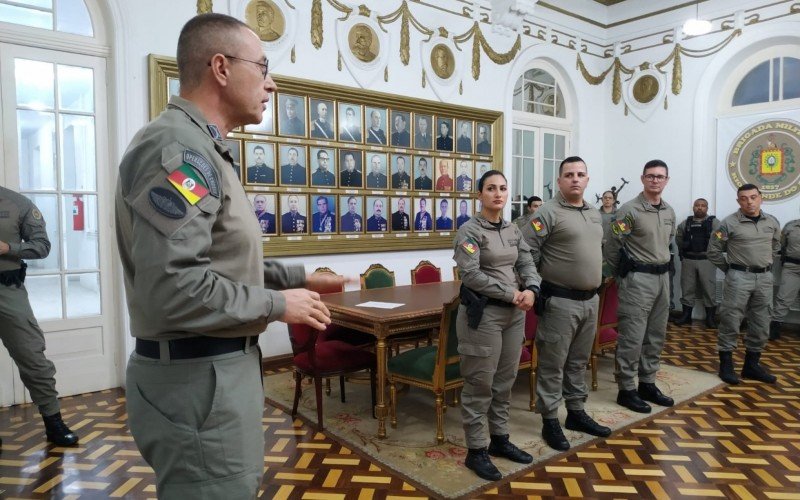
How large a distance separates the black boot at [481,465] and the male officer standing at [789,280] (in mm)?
4799

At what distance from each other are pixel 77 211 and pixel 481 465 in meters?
3.48

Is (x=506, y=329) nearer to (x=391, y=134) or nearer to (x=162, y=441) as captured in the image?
(x=162, y=441)

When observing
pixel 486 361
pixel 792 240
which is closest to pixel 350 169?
pixel 486 361

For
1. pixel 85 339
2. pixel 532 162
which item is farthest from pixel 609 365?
pixel 85 339

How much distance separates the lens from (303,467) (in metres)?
2.86

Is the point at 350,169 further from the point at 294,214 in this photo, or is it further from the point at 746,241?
the point at 746,241

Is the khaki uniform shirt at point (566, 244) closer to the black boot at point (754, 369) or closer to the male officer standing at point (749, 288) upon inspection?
the male officer standing at point (749, 288)

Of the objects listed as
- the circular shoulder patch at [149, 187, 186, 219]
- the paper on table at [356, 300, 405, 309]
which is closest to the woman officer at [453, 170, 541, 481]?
the paper on table at [356, 300, 405, 309]

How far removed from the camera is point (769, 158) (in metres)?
6.59

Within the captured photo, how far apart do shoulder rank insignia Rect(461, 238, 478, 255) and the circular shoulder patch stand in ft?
6.31

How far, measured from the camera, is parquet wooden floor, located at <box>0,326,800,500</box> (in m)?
2.61

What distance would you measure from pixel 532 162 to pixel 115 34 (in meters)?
5.24

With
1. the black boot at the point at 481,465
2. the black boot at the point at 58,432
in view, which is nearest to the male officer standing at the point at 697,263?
the black boot at the point at 481,465

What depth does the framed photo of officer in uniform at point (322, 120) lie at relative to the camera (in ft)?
17.0
